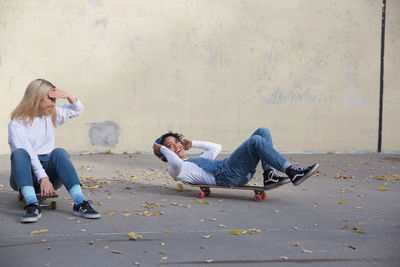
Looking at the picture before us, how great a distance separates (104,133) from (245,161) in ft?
16.5

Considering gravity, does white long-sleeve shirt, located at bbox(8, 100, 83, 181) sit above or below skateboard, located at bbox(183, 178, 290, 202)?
above

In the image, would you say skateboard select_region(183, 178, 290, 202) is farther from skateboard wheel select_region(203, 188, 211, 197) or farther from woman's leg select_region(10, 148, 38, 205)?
woman's leg select_region(10, 148, 38, 205)

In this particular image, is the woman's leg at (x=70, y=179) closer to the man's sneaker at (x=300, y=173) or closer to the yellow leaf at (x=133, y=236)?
the yellow leaf at (x=133, y=236)

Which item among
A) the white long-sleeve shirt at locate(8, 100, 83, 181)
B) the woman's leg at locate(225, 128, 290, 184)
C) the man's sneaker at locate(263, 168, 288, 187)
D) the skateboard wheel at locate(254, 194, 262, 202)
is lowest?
the skateboard wheel at locate(254, 194, 262, 202)

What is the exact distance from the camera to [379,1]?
10.3 m

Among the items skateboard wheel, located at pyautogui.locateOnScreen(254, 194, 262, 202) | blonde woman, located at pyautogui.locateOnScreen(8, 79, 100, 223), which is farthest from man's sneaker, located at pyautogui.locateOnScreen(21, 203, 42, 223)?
skateboard wheel, located at pyautogui.locateOnScreen(254, 194, 262, 202)

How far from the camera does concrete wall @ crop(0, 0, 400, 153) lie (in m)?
9.52

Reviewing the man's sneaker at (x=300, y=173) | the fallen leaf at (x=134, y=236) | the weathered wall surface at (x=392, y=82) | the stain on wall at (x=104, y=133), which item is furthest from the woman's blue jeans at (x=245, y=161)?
the weathered wall surface at (x=392, y=82)

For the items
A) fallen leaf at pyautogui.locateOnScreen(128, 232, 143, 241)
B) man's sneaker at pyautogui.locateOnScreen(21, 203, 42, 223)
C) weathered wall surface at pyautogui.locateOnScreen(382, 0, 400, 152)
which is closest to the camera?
fallen leaf at pyautogui.locateOnScreen(128, 232, 143, 241)

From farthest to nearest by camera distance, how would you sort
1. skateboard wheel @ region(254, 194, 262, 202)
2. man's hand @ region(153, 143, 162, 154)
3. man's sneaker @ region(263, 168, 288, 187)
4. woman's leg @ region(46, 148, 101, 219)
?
man's hand @ region(153, 143, 162, 154) < skateboard wheel @ region(254, 194, 262, 202) < man's sneaker @ region(263, 168, 288, 187) < woman's leg @ region(46, 148, 101, 219)

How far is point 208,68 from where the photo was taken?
9.93 metres

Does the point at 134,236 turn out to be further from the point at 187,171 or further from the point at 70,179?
the point at 187,171

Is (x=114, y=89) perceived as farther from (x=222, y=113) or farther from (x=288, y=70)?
(x=288, y=70)

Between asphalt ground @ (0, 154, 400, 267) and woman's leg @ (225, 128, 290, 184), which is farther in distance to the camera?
woman's leg @ (225, 128, 290, 184)
